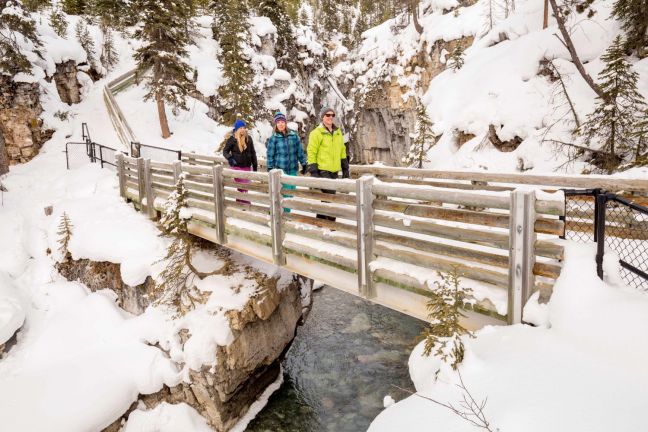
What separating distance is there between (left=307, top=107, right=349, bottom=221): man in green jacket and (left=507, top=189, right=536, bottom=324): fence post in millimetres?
3846

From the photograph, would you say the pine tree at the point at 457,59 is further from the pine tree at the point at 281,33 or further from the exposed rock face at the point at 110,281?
the exposed rock face at the point at 110,281

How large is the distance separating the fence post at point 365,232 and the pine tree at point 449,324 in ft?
3.96

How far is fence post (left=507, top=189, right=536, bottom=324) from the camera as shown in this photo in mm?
4016

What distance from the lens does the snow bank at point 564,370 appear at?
9.80 feet

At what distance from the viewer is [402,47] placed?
3347cm

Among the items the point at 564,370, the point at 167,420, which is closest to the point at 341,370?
the point at 167,420

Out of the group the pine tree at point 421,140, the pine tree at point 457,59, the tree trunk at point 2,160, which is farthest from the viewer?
the pine tree at point 457,59

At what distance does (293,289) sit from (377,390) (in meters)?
2.98

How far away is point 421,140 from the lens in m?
23.2

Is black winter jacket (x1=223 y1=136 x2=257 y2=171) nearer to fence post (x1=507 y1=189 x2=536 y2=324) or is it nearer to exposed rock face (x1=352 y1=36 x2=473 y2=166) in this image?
fence post (x1=507 y1=189 x2=536 y2=324)

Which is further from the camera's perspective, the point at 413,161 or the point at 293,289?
the point at 413,161

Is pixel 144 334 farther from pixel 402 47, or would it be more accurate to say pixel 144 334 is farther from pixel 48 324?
pixel 402 47

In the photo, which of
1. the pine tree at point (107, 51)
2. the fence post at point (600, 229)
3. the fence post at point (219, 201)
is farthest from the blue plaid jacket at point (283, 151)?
the pine tree at point (107, 51)

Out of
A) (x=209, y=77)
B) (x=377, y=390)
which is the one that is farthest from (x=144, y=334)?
(x=209, y=77)
